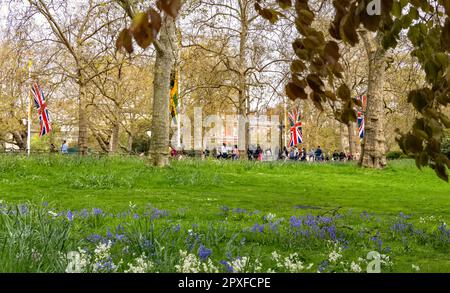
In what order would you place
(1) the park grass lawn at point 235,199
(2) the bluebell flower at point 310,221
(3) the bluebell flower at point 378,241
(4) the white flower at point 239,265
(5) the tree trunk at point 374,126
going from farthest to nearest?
(5) the tree trunk at point 374,126, (2) the bluebell flower at point 310,221, (1) the park grass lawn at point 235,199, (3) the bluebell flower at point 378,241, (4) the white flower at point 239,265

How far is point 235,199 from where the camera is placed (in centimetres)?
949

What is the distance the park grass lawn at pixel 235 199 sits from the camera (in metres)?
5.10

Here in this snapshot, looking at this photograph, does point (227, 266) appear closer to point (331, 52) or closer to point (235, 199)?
point (331, 52)

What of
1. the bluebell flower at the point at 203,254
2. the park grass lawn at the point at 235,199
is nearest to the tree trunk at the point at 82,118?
the park grass lawn at the point at 235,199

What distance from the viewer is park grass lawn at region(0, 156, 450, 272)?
510 centimetres

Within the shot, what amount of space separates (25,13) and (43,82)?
7212 mm

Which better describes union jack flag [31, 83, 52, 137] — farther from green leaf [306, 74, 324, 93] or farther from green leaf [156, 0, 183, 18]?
green leaf [156, 0, 183, 18]

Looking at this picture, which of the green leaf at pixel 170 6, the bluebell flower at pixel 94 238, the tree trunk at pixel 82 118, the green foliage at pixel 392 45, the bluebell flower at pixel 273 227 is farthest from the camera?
the tree trunk at pixel 82 118

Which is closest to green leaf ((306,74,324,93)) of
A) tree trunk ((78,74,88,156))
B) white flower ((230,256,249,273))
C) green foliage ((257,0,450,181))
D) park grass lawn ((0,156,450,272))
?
green foliage ((257,0,450,181))

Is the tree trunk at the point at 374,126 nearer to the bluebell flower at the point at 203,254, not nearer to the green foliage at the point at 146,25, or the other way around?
the bluebell flower at the point at 203,254
